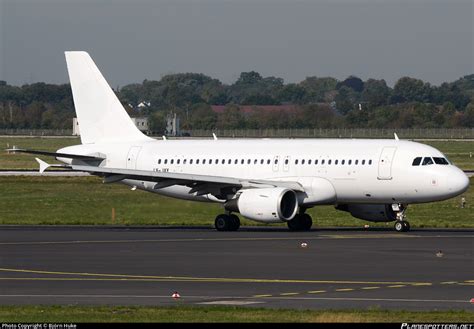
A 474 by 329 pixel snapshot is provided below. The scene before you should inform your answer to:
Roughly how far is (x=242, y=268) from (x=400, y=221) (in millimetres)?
16504

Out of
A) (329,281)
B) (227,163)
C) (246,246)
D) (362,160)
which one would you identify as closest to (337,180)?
(362,160)

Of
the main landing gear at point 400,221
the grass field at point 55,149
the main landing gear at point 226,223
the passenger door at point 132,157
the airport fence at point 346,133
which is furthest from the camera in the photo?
the airport fence at point 346,133

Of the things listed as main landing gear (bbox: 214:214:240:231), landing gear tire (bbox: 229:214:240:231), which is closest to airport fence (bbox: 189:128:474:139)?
landing gear tire (bbox: 229:214:240:231)

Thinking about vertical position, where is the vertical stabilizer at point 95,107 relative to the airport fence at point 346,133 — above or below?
above

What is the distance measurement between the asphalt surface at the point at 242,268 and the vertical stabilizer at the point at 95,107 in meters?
8.86

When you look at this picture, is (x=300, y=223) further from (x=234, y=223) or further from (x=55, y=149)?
(x=55, y=149)

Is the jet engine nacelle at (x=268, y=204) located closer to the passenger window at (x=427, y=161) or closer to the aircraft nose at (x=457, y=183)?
the passenger window at (x=427, y=161)

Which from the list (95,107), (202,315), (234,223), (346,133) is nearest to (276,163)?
(234,223)

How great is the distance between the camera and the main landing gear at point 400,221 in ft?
158

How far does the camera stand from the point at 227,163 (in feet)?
175

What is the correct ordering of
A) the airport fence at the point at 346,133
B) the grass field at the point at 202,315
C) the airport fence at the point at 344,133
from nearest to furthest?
the grass field at the point at 202,315 → the airport fence at the point at 346,133 → the airport fence at the point at 344,133

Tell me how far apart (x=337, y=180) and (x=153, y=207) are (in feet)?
33.6

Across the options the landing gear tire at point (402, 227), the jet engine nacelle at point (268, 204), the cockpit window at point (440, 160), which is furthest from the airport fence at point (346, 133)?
the landing gear tire at point (402, 227)

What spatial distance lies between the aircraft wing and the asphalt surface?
2392 mm
